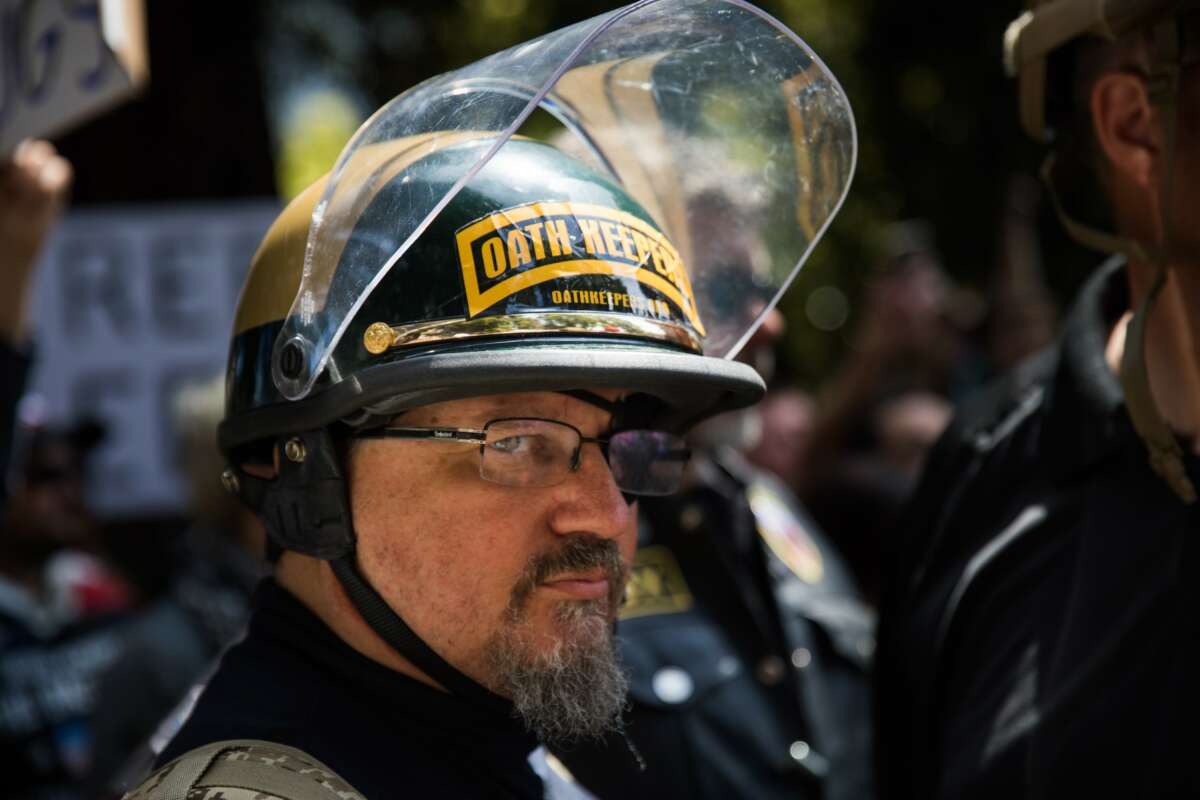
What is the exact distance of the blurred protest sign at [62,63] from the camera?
264 centimetres

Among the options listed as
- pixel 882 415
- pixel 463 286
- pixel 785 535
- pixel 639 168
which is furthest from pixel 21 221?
pixel 882 415

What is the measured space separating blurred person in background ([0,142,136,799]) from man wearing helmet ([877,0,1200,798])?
1.85m

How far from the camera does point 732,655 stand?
125 inches

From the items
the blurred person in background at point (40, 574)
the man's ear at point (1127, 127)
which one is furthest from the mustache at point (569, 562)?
the blurred person in background at point (40, 574)

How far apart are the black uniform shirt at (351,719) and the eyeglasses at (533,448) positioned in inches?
11.7

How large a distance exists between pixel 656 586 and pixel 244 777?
170cm

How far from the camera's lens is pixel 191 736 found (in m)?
1.72

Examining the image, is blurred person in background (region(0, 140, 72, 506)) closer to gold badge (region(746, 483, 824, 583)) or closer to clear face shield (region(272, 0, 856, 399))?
clear face shield (region(272, 0, 856, 399))

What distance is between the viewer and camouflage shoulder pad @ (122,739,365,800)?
5.19 feet

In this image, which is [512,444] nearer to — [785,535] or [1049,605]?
[1049,605]

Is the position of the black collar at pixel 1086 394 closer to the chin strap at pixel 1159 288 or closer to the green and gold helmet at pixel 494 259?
the chin strap at pixel 1159 288

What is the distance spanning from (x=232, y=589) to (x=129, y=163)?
2.68 metres

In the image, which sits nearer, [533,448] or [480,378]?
[480,378]

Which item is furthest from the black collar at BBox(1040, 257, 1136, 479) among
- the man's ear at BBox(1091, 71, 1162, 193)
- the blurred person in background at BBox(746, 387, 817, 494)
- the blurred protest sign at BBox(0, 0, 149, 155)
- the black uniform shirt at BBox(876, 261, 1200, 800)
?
the blurred person in background at BBox(746, 387, 817, 494)
